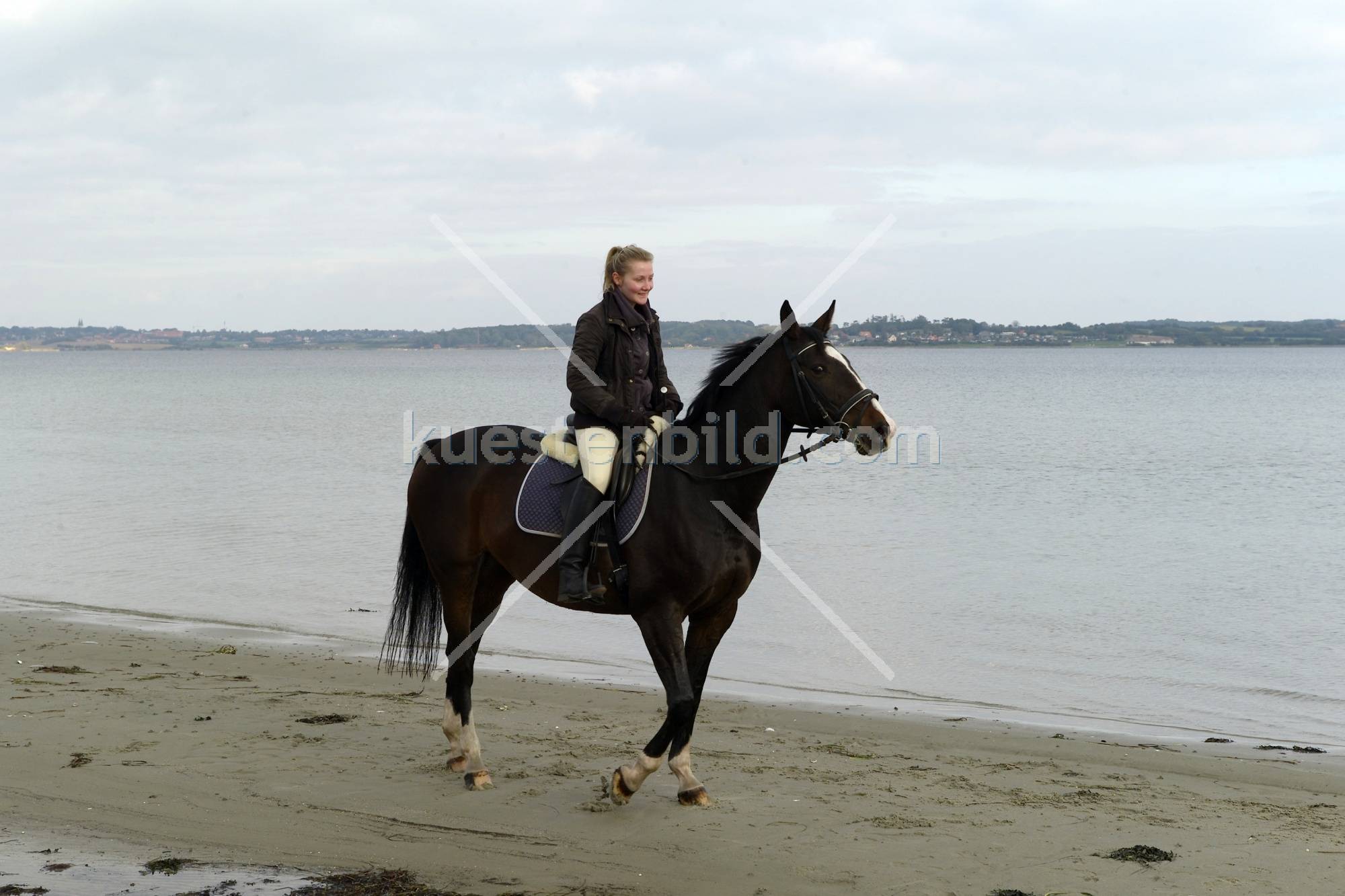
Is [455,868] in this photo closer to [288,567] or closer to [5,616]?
[5,616]

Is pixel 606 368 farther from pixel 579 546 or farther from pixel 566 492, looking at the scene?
pixel 579 546

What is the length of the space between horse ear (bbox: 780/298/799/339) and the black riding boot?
1.32 meters

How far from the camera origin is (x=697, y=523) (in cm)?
591

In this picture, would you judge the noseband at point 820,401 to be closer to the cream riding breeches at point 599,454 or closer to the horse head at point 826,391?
the horse head at point 826,391

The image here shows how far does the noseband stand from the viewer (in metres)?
5.52

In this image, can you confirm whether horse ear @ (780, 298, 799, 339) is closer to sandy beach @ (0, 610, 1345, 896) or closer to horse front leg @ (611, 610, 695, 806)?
horse front leg @ (611, 610, 695, 806)

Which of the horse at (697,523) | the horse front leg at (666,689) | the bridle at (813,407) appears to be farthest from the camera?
the horse front leg at (666,689)

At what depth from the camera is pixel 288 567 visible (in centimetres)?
1716

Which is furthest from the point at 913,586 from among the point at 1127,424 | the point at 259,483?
the point at 1127,424

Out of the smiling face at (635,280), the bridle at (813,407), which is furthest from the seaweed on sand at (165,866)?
the smiling face at (635,280)

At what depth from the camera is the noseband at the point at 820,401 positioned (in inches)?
217

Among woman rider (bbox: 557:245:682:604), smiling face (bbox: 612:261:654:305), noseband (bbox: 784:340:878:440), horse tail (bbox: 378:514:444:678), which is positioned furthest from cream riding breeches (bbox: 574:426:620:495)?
horse tail (bbox: 378:514:444:678)

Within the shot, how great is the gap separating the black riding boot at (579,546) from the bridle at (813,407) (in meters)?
0.64

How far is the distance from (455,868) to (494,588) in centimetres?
218
